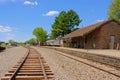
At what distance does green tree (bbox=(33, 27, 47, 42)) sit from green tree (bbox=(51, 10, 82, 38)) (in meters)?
58.2

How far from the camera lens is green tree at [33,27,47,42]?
461 ft

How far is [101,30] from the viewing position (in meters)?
41.0

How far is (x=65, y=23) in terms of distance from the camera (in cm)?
7919

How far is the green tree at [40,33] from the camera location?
461 feet

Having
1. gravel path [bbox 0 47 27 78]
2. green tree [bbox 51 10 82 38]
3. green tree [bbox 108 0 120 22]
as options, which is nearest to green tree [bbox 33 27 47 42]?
green tree [bbox 51 10 82 38]

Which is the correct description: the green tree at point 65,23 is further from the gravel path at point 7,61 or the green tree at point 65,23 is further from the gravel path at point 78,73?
the gravel path at point 78,73

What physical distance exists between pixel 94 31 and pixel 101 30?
115 centimetres

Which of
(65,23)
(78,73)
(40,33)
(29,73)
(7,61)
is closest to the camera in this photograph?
(29,73)

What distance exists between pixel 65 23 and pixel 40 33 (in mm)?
65722

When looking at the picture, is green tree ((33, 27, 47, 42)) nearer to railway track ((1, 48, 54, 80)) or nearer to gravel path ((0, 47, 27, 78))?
gravel path ((0, 47, 27, 78))

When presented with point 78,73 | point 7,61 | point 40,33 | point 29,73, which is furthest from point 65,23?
point 29,73

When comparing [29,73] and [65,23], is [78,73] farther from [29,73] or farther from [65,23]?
[65,23]

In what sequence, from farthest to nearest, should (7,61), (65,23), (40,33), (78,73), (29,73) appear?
1. (40,33)
2. (65,23)
3. (7,61)
4. (78,73)
5. (29,73)

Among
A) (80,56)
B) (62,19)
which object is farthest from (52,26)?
(80,56)
